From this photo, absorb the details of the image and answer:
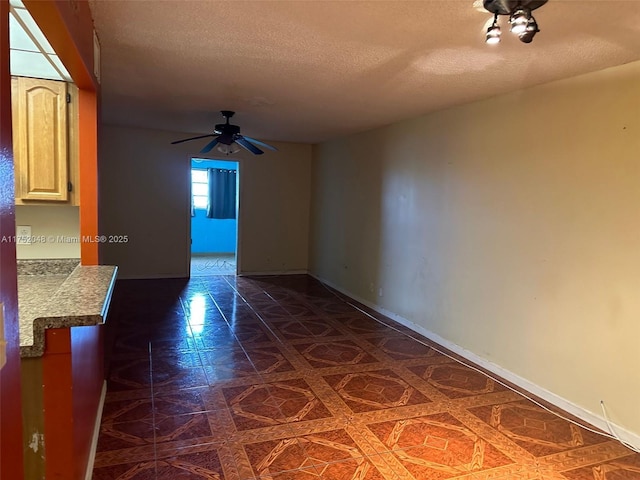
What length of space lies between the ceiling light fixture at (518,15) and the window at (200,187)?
827 centimetres

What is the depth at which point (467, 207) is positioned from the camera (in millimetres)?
3766

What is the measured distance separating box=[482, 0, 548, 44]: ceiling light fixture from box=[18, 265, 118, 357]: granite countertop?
6.27ft

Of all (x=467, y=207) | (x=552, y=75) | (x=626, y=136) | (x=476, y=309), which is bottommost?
(x=476, y=309)

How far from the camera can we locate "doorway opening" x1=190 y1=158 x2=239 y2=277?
30.6 feet

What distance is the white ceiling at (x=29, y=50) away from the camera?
5.76 ft

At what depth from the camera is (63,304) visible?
160 centimetres

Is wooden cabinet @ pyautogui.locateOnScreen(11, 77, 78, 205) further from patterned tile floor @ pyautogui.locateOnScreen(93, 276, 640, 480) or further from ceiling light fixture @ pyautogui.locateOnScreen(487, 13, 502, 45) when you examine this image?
ceiling light fixture @ pyautogui.locateOnScreen(487, 13, 502, 45)

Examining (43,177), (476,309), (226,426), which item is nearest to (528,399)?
(476,309)

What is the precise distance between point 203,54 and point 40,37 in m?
0.95

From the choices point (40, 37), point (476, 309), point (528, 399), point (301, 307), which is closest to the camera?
point (40, 37)

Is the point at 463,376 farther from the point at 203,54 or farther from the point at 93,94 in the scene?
the point at 93,94

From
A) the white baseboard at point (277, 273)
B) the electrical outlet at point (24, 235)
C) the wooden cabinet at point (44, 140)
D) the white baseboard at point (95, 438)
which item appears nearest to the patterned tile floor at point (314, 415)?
the white baseboard at point (95, 438)

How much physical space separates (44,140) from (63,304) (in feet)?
4.17

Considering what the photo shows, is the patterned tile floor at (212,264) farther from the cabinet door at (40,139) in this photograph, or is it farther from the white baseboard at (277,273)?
the cabinet door at (40,139)
